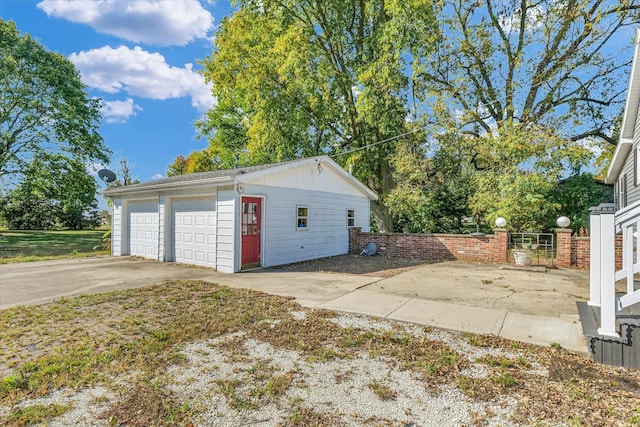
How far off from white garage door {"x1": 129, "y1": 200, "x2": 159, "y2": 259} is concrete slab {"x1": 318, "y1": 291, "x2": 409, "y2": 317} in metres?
8.06

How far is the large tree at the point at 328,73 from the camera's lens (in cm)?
1536

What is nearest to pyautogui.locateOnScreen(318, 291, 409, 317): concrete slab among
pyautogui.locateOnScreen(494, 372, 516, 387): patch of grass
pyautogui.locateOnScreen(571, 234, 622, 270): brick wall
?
pyautogui.locateOnScreen(494, 372, 516, 387): patch of grass

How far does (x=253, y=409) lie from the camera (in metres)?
2.75

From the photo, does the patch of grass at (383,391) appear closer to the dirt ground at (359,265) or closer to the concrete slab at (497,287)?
the concrete slab at (497,287)

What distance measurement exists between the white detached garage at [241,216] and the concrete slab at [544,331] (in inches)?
262

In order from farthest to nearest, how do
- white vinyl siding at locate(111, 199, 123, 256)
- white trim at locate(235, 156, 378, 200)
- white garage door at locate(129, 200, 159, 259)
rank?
white vinyl siding at locate(111, 199, 123, 256) → white garage door at locate(129, 200, 159, 259) → white trim at locate(235, 156, 378, 200)

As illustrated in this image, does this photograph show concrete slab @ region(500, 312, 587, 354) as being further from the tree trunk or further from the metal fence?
the tree trunk

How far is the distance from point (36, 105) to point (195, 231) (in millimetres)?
17306

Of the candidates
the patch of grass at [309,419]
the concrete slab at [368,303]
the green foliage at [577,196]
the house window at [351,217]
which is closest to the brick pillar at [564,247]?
the green foliage at [577,196]

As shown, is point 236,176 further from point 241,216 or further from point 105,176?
point 105,176

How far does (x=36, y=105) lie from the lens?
19922 mm

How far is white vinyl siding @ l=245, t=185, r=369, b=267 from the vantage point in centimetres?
1030

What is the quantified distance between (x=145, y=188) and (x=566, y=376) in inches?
471

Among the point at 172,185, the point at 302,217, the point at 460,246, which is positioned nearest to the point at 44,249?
the point at 172,185
